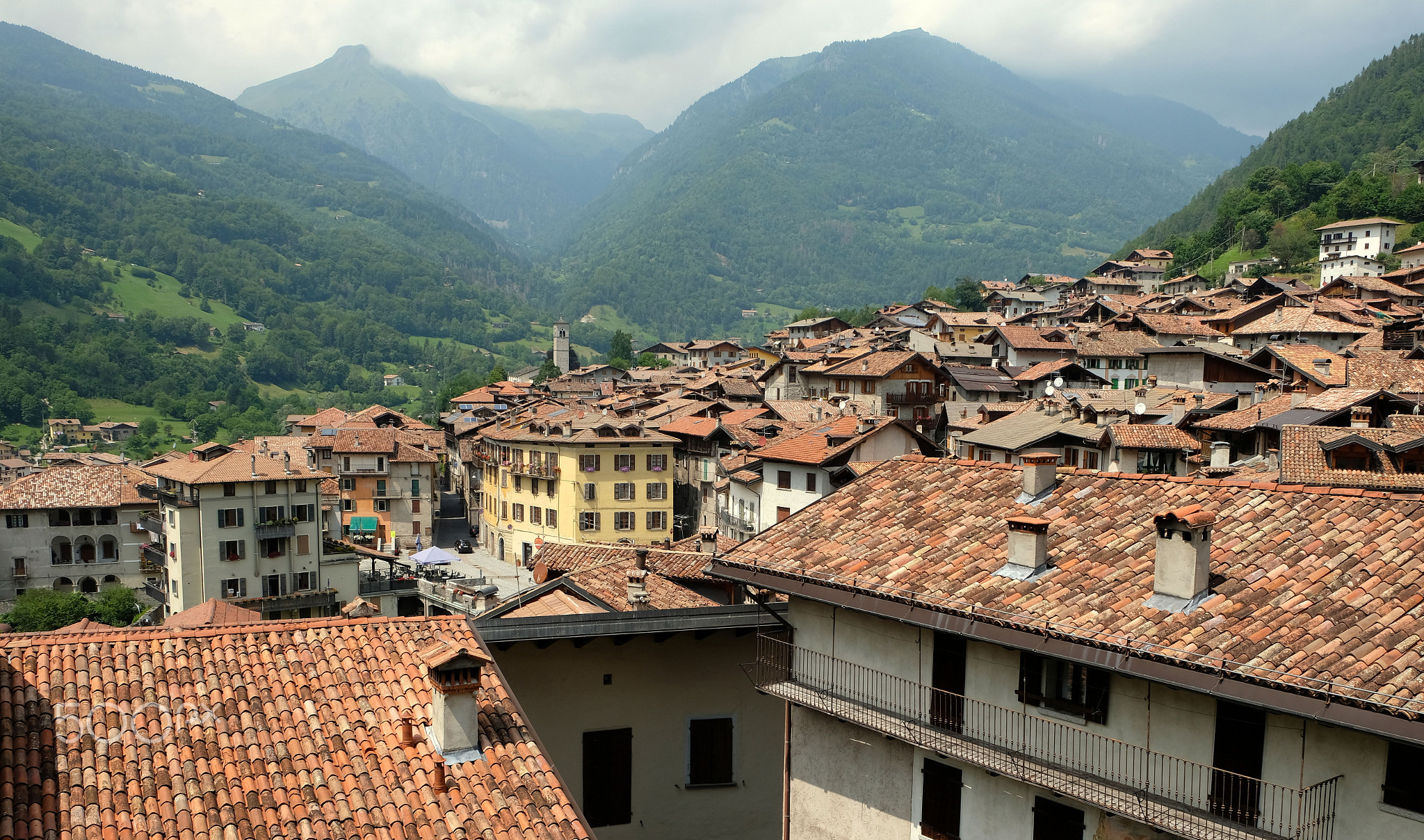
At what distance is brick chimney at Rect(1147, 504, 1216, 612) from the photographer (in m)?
10.4

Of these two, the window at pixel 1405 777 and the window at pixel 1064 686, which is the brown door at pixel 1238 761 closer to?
the window at pixel 1405 777

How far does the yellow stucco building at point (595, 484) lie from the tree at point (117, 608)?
2263 centimetres

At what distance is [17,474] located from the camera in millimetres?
88875

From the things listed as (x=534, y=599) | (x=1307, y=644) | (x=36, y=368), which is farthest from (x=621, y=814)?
(x=36, y=368)

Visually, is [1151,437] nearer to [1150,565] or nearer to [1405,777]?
[1150,565]

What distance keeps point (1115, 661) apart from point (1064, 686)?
1.34 meters

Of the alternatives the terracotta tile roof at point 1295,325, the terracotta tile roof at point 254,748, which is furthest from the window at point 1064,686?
the terracotta tile roof at point 1295,325

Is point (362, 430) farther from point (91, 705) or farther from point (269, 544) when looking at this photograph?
point (91, 705)

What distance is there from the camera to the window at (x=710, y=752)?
14.9 m

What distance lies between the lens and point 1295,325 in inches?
2665

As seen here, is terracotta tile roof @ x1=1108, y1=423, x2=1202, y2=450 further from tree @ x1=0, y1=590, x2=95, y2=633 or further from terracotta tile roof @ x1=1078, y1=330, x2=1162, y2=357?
tree @ x1=0, y1=590, x2=95, y2=633

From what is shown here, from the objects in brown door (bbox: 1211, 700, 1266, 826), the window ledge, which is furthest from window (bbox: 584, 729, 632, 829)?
the window ledge

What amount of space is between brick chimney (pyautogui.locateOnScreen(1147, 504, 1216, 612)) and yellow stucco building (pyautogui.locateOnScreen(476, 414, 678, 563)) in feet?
184

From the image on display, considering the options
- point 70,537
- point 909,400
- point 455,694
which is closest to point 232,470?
point 70,537
